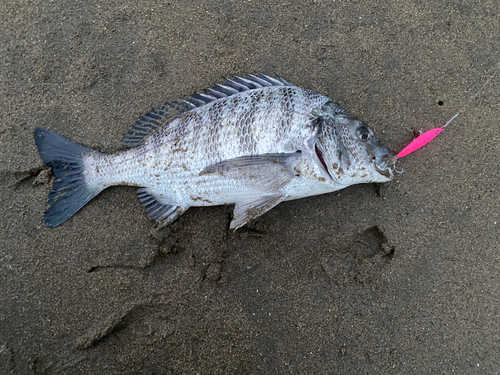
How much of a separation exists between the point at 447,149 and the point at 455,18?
1277 millimetres

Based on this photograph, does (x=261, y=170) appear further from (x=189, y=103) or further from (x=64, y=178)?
(x=64, y=178)

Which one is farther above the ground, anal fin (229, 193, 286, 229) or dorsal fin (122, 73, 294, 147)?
dorsal fin (122, 73, 294, 147)

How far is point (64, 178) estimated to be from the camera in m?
2.71

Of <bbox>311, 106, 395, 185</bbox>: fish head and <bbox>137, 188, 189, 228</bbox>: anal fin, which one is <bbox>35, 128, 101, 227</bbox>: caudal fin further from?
<bbox>311, 106, 395, 185</bbox>: fish head

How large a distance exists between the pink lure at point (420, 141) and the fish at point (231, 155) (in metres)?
0.46

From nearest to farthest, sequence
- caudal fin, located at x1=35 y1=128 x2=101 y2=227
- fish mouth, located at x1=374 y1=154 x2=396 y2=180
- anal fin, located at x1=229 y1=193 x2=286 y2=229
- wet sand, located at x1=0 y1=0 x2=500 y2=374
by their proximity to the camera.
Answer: fish mouth, located at x1=374 y1=154 x2=396 y2=180, anal fin, located at x1=229 y1=193 x2=286 y2=229, wet sand, located at x1=0 y1=0 x2=500 y2=374, caudal fin, located at x1=35 y1=128 x2=101 y2=227

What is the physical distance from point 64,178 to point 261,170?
1793 millimetres

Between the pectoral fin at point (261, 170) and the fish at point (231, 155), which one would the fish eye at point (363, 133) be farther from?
the pectoral fin at point (261, 170)

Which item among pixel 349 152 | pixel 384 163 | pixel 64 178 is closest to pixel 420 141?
pixel 384 163

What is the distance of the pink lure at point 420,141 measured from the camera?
2.65 meters

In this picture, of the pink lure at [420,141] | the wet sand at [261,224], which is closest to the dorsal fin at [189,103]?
the wet sand at [261,224]

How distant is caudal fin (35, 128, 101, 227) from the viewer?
2.70m

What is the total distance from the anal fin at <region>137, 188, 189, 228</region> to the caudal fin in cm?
42

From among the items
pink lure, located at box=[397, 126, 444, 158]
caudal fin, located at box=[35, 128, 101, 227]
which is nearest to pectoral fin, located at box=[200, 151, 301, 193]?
pink lure, located at box=[397, 126, 444, 158]
